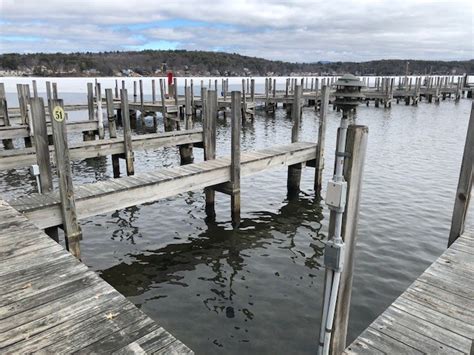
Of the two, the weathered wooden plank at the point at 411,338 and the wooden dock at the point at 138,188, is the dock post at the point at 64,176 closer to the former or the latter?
the wooden dock at the point at 138,188

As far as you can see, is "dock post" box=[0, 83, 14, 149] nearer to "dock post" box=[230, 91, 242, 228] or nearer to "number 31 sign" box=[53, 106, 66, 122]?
"dock post" box=[230, 91, 242, 228]

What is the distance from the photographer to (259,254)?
29.0 ft

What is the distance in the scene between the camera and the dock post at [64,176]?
21.3 feet

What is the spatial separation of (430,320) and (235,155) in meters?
6.39

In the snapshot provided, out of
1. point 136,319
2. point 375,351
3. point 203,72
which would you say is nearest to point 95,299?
point 136,319

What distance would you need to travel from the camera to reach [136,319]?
3721 mm

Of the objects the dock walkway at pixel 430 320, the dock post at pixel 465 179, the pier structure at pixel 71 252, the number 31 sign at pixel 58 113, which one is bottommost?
the dock walkway at pixel 430 320

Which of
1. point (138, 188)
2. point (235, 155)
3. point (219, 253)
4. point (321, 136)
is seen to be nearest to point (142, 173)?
point (138, 188)

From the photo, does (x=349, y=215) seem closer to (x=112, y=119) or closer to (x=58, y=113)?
(x=58, y=113)

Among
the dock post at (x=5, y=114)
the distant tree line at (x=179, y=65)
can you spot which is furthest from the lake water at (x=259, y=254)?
the distant tree line at (x=179, y=65)

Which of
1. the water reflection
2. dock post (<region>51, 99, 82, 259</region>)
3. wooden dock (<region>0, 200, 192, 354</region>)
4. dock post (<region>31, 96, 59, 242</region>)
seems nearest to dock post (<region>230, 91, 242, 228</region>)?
the water reflection

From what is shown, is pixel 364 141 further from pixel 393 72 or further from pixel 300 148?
pixel 393 72

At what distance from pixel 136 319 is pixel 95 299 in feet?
2.10

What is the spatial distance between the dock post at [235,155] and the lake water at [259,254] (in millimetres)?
506
